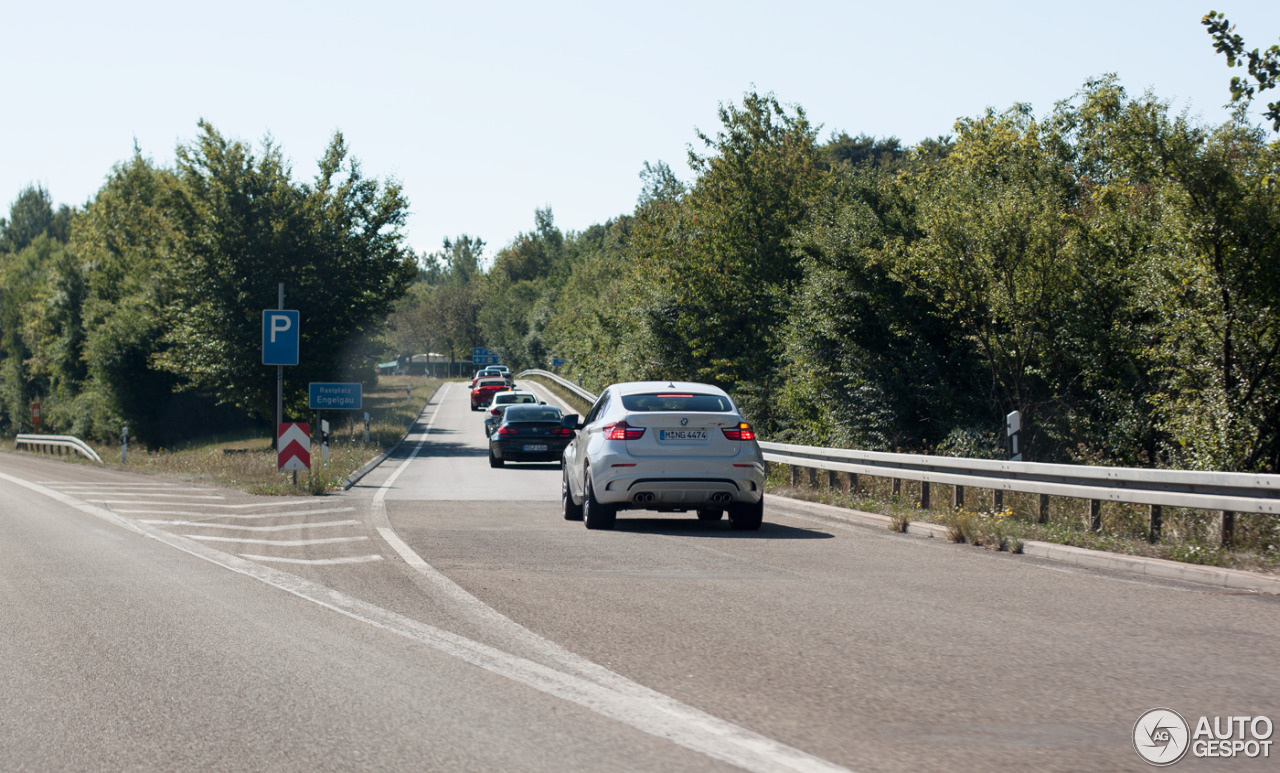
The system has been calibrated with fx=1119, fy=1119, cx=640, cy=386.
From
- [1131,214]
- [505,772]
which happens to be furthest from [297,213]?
[505,772]

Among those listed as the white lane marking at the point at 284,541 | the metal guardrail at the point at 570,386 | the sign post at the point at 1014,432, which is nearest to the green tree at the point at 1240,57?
the sign post at the point at 1014,432

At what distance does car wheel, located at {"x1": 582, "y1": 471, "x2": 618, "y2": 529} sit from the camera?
43.1ft

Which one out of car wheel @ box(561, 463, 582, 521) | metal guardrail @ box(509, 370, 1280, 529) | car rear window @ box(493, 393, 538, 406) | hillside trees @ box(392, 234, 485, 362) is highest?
hillside trees @ box(392, 234, 485, 362)

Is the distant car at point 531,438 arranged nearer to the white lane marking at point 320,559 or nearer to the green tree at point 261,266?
the green tree at point 261,266

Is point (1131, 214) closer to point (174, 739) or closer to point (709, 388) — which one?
point (709, 388)

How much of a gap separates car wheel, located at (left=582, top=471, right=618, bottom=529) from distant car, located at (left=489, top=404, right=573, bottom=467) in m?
14.1

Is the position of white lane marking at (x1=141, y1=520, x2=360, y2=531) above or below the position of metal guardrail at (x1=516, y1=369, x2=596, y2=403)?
below

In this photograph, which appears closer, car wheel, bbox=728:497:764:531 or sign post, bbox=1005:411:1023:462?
car wheel, bbox=728:497:764:531

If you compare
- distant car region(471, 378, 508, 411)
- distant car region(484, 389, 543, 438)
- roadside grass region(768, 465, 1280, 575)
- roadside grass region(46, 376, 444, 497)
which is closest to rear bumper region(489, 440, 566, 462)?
roadside grass region(46, 376, 444, 497)

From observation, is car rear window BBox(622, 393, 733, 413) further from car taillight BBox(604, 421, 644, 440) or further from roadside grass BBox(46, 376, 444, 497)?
roadside grass BBox(46, 376, 444, 497)

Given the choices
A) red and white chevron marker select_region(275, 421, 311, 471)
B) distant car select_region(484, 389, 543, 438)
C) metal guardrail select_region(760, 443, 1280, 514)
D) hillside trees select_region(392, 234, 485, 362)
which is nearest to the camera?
metal guardrail select_region(760, 443, 1280, 514)

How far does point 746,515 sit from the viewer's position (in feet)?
43.8

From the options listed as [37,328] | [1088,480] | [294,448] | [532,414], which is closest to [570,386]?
[532,414]

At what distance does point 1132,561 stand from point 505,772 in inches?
290
